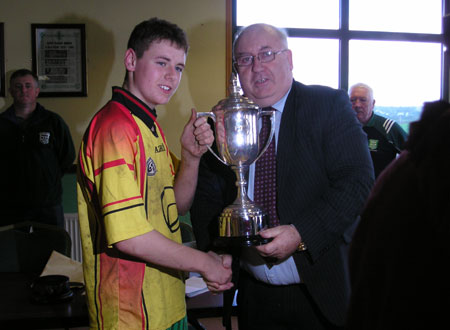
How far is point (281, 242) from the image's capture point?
4.15ft

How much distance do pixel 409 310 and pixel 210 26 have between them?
12.6ft

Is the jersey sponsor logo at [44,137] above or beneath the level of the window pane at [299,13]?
beneath

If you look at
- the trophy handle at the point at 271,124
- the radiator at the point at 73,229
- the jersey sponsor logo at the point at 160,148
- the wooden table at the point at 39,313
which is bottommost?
the radiator at the point at 73,229

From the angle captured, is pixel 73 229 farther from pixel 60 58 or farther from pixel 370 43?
pixel 370 43

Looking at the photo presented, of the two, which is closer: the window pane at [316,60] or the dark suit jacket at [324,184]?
the dark suit jacket at [324,184]

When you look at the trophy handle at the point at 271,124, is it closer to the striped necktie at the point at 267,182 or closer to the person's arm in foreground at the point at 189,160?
the striped necktie at the point at 267,182

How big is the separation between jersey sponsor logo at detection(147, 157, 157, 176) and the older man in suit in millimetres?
360

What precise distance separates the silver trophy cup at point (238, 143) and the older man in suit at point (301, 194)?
0.07m

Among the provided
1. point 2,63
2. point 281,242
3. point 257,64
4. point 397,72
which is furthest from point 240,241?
point 397,72

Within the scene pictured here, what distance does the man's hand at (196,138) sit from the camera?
1.47 metres

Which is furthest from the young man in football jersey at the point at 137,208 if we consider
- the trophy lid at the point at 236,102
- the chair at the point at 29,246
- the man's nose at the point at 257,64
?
the chair at the point at 29,246

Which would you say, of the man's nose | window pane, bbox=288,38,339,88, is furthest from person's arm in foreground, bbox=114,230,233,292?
window pane, bbox=288,38,339,88

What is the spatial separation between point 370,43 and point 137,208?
4.02 meters

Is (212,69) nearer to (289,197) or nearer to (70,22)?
(70,22)
